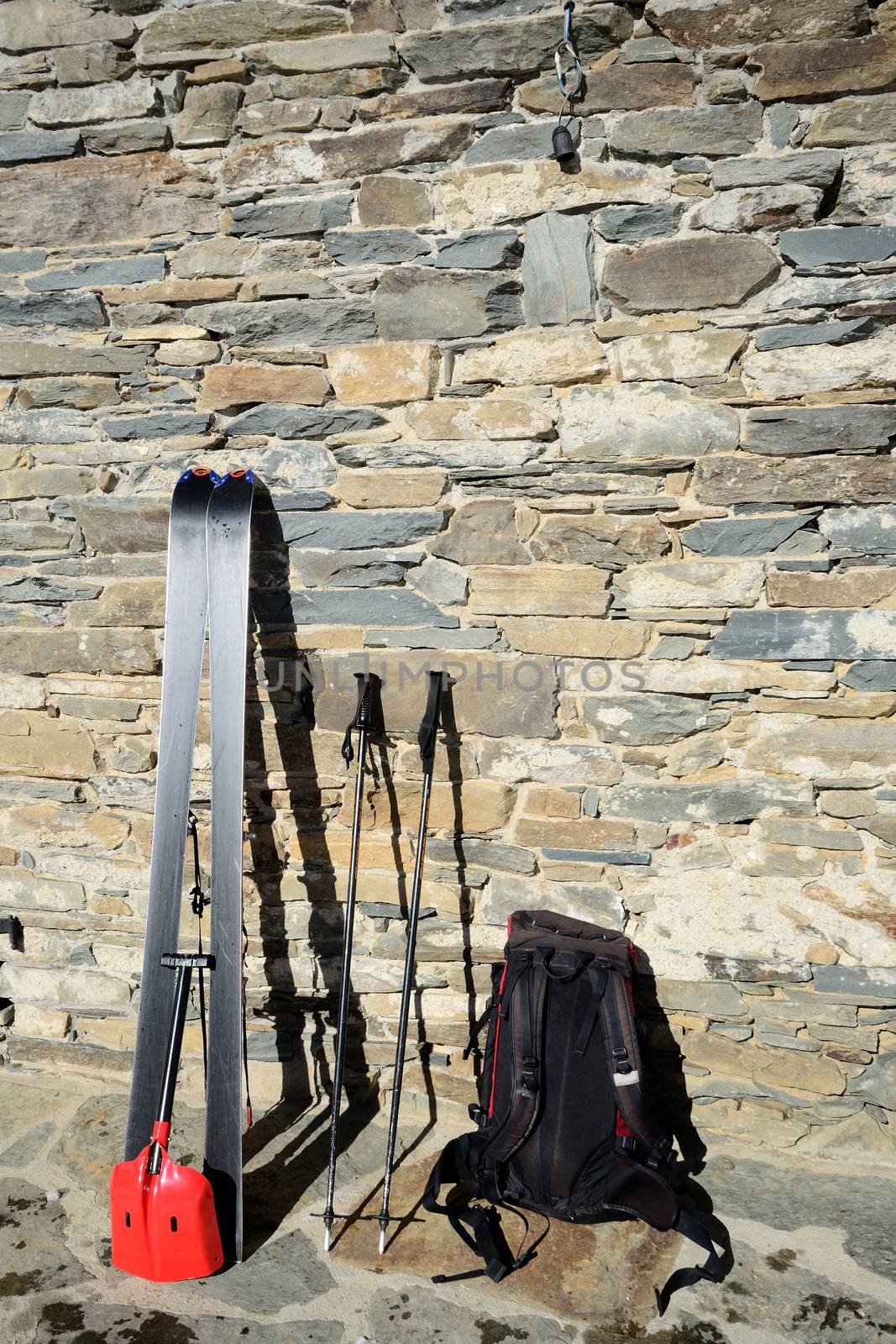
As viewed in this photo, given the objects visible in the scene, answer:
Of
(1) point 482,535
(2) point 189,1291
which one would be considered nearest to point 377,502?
(1) point 482,535

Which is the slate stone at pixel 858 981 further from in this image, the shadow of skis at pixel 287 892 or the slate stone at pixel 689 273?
the slate stone at pixel 689 273

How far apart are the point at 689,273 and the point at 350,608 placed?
1.16m

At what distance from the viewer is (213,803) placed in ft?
6.97

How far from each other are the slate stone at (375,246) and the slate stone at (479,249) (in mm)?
51

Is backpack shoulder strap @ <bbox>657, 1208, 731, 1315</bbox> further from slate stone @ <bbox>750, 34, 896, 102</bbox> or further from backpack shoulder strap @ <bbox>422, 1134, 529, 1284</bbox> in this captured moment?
slate stone @ <bbox>750, 34, 896, 102</bbox>

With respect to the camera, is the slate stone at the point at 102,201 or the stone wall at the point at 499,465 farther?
the slate stone at the point at 102,201

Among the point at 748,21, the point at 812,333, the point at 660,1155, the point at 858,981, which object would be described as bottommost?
the point at 660,1155

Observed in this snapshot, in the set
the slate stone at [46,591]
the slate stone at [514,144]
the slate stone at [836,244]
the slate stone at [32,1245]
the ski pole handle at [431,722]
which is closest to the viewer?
the slate stone at [32,1245]

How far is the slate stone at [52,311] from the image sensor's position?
235 cm

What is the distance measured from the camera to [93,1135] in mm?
2434

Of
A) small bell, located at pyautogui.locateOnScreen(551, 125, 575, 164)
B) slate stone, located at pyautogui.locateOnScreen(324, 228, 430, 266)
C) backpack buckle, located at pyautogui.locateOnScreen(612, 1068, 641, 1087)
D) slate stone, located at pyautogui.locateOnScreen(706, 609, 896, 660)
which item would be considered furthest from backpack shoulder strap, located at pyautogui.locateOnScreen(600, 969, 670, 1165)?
small bell, located at pyautogui.locateOnScreen(551, 125, 575, 164)

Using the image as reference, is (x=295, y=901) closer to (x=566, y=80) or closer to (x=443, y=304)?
(x=443, y=304)

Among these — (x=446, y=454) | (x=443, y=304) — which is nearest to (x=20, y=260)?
(x=443, y=304)

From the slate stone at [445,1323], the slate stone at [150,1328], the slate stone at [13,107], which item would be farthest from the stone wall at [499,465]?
the slate stone at [150,1328]
